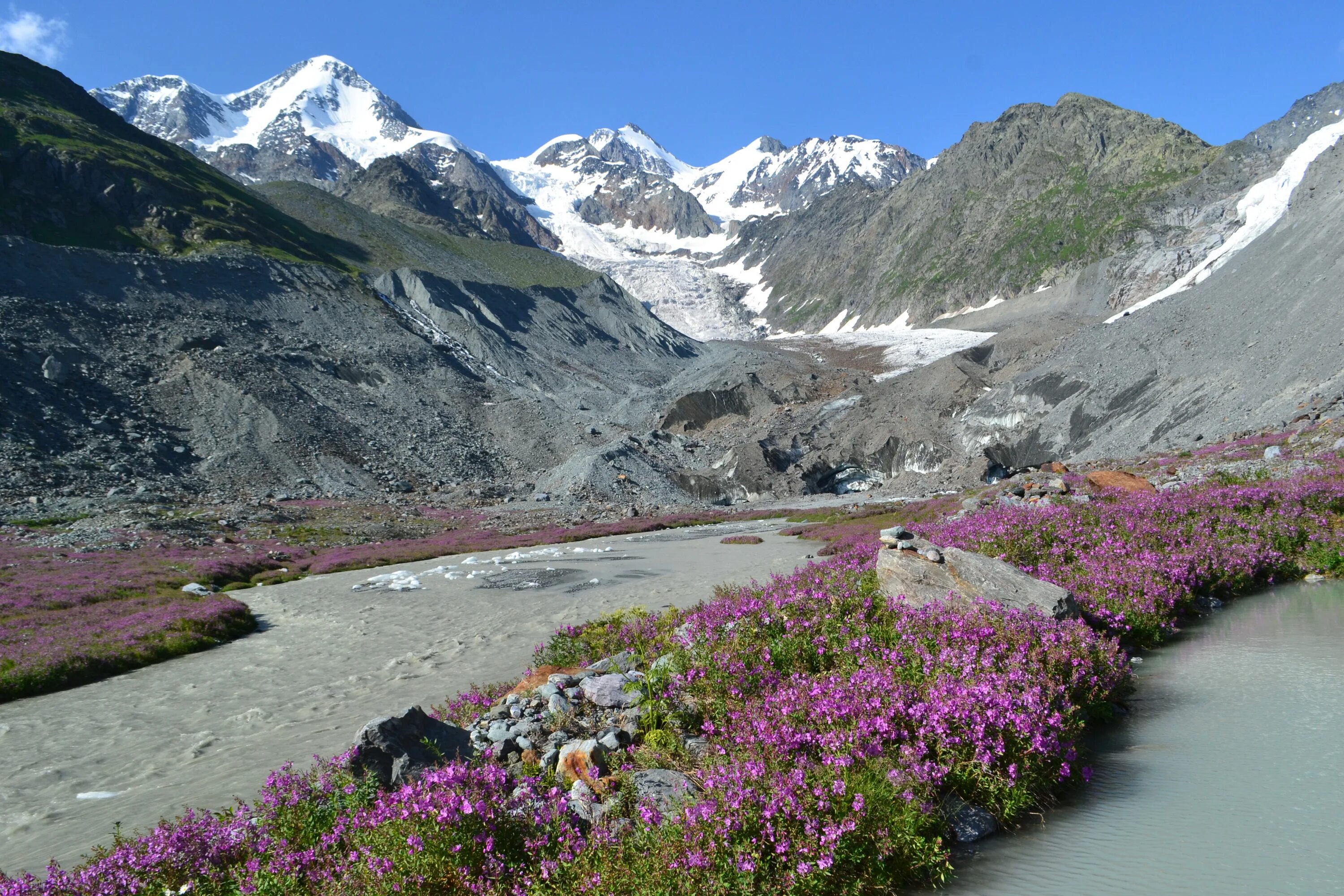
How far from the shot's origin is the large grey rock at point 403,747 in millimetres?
6516

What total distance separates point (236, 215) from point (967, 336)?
128 metres

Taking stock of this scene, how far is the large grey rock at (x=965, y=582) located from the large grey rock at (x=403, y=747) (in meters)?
6.53

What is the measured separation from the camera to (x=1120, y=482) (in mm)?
22906

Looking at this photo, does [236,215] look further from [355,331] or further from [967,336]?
[967,336]

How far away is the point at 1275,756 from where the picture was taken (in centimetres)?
669

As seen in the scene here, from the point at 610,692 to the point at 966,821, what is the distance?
13.5 feet

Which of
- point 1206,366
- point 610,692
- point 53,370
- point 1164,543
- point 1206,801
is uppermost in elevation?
point 53,370

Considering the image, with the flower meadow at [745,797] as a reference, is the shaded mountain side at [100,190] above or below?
above

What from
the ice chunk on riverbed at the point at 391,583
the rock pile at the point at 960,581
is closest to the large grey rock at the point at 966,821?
the rock pile at the point at 960,581

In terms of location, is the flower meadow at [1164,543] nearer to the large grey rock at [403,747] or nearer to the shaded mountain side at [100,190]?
the large grey rock at [403,747]

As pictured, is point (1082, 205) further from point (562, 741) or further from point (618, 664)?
point (562, 741)

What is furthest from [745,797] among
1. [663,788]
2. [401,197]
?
[401,197]

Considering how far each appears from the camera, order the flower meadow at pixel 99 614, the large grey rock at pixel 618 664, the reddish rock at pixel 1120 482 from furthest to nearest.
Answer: the reddish rock at pixel 1120 482 < the flower meadow at pixel 99 614 < the large grey rock at pixel 618 664

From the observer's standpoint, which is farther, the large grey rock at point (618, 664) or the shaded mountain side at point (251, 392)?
the shaded mountain side at point (251, 392)
